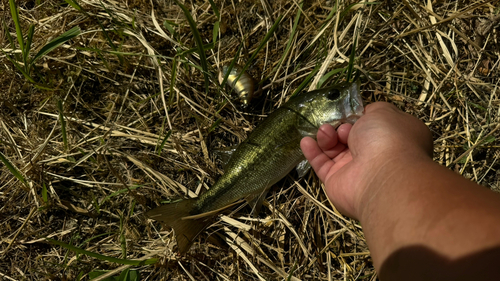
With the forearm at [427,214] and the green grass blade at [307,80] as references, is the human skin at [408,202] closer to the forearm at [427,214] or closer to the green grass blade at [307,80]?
the forearm at [427,214]

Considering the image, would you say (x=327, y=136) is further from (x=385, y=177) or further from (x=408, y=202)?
(x=408, y=202)

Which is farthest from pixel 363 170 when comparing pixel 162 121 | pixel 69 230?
pixel 69 230

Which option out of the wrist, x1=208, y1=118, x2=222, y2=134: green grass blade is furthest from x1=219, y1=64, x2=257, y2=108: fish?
the wrist

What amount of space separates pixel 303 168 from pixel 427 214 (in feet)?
4.92

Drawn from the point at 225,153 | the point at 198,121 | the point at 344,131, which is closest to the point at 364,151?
the point at 344,131

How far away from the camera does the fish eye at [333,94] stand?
9.19 ft

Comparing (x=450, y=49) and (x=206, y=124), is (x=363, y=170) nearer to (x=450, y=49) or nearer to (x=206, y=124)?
(x=206, y=124)

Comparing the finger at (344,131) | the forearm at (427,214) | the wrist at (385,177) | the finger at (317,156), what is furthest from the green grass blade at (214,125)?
the forearm at (427,214)

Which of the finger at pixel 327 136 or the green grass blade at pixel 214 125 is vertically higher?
the finger at pixel 327 136

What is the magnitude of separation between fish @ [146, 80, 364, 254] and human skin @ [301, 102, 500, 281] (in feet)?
0.67

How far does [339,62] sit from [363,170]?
4.29 feet

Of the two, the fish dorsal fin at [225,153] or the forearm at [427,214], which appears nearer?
the forearm at [427,214]

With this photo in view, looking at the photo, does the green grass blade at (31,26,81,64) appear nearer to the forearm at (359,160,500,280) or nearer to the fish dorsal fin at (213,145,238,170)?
the fish dorsal fin at (213,145,238,170)

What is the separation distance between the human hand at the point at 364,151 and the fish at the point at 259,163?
13 centimetres
